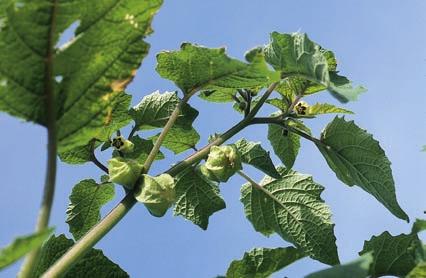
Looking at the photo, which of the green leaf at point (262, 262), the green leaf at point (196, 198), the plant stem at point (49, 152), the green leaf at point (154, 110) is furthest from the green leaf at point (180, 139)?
the plant stem at point (49, 152)

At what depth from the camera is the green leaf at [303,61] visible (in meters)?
1.97

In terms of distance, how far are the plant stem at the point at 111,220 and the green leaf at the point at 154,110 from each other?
351 mm

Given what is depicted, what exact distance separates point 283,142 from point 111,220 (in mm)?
1007

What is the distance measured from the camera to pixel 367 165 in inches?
96.5

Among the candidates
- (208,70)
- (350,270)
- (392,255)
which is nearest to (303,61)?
(208,70)

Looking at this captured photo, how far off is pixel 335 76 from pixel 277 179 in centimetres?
53

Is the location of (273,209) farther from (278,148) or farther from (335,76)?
(335,76)

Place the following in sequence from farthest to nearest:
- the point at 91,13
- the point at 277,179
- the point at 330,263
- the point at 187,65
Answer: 1. the point at 277,179
2. the point at 330,263
3. the point at 187,65
4. the point at 91,13

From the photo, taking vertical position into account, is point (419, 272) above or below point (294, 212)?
below

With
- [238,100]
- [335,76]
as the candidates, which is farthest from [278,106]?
[335,76]

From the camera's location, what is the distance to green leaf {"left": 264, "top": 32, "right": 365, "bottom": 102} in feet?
6.47

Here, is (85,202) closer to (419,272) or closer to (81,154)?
(81,154)

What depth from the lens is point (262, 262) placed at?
6.61 feet

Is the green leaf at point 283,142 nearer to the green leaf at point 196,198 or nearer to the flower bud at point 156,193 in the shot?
the green leaf at point 196,198
